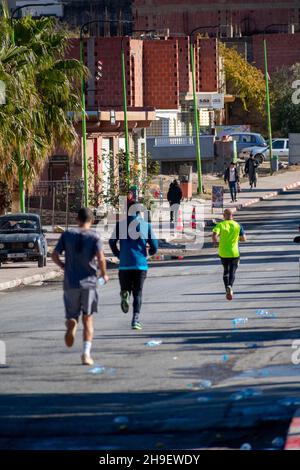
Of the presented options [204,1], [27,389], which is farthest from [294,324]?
[204,1]

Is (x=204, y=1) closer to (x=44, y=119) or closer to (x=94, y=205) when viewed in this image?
(x=94, y=205)

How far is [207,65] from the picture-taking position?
256 ft

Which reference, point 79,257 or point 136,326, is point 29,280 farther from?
point 79,257

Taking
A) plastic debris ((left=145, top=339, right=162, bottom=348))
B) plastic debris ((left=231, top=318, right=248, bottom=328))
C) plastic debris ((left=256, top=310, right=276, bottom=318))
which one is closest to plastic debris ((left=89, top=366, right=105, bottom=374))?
plastic debris ((left=145, top=339, right=162, bottom=348))

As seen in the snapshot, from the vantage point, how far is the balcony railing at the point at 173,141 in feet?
237

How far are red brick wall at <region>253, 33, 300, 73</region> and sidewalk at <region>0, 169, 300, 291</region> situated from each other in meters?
25.7

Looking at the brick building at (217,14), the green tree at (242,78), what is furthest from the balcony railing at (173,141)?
the brick building at (217,14)

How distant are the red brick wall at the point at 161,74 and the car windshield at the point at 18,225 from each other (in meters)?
36.4

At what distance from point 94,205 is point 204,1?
5965 centimetres

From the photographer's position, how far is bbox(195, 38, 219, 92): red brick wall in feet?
255

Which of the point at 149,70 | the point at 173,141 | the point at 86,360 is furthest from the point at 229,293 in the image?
the point at 173,141

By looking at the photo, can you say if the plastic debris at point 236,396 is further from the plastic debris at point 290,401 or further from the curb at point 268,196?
the curb at point 268,196

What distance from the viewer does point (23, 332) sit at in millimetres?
18984
